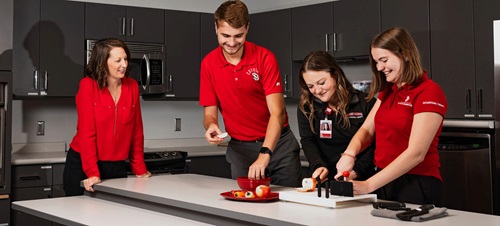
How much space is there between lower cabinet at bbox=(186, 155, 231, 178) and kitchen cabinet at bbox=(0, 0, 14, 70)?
1722 mm

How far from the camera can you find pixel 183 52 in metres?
5.79

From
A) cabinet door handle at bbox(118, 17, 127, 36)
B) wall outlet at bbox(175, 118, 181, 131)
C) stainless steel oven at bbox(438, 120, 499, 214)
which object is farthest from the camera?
wall outlet at bbox(175, 118, 181, 131)

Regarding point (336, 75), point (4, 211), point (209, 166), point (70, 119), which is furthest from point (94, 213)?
point (70, 119)

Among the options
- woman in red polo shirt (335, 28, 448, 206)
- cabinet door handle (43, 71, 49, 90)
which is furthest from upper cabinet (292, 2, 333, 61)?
woman in red polo shirt (335, 28, 448, 206)

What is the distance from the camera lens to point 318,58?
301 cm

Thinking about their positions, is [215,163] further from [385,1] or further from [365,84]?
[385,1]

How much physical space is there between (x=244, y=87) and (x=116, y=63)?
0.71 m

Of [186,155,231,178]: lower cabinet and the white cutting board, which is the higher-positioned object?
the white cutting board

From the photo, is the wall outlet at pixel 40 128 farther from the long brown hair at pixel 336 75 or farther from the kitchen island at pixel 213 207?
the long brown hair at pixel 336 75

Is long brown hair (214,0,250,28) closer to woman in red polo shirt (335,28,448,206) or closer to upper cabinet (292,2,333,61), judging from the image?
woman in red polo shirt (335,28,448,206)

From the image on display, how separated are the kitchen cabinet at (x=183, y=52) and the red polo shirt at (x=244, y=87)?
2432mm

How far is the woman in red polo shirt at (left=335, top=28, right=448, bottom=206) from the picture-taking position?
241 cm

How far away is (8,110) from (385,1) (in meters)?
2.99

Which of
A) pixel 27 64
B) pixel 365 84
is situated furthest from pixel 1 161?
pixel 365 84
